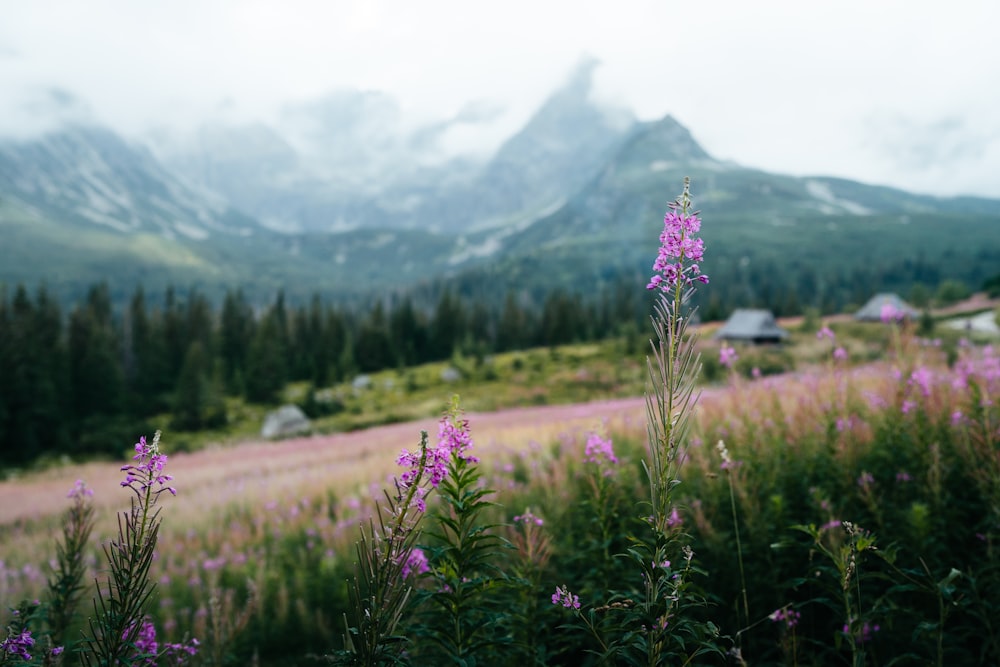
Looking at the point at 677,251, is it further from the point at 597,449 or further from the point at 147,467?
the point at 147,467

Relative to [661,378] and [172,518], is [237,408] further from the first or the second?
[661,378]

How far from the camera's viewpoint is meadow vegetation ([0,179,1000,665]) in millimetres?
2076

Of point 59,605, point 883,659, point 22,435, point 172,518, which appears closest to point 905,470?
point 883,659

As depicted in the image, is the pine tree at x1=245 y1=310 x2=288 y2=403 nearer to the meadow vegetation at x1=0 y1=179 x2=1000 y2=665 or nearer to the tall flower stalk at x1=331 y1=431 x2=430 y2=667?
the meadow vegetation at x1=0 y1=179 x2=1000 y2=665

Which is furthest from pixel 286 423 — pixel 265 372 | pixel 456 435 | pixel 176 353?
pixel 456 435

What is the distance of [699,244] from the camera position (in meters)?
2.14

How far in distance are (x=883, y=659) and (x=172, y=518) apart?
11820 millimetres

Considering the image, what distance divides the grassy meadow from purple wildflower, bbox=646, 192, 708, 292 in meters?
0.60

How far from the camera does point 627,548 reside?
2.75m

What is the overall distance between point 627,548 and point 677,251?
1.54 meters

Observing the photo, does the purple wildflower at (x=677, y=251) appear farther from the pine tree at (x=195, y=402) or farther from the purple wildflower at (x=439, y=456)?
the pine tree at (x=195, y=402)

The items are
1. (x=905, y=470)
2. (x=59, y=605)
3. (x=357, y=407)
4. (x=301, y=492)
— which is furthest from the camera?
(x=357, y=407)

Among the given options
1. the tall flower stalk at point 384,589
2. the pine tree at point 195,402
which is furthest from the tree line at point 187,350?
the tall flower stalk at point 384,589

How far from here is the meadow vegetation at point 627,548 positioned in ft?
6.81
